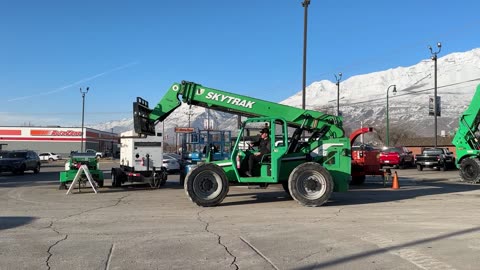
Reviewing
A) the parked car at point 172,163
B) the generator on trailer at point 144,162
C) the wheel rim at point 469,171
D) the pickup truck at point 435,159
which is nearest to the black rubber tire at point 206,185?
the generator on trailer at point 144,162

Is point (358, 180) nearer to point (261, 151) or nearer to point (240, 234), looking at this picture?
point (261, 151)

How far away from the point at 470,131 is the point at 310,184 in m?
13.1

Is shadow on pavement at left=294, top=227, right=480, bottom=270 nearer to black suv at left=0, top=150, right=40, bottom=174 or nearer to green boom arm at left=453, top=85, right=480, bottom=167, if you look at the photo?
green boom arm at left=453, top=85, right=480, bottom=167

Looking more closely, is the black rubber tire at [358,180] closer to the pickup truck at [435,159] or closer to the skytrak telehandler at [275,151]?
the skytrak telehandler at [275,151]

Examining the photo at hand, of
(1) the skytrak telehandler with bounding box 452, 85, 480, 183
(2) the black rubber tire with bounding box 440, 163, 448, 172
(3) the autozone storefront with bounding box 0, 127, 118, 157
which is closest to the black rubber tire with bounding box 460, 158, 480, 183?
(1) the skytrak telehandler with bounding box 452, 85, 480, 183

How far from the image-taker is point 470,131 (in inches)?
892

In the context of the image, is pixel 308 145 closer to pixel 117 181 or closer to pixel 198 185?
pixel 198 185

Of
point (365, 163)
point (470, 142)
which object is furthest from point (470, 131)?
point (365, 163)

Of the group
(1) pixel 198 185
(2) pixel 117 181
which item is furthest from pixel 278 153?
(2) pixel 117 181

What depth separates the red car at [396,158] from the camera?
37022 millimetres

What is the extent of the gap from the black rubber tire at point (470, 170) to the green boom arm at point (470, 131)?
0.36 m

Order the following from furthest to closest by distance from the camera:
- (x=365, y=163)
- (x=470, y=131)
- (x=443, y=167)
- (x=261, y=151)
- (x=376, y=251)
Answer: (x=443, y=167) → (x=470, y=131) → (x=365, y=163) → (x=261, y=151) → (x=376, y=251)

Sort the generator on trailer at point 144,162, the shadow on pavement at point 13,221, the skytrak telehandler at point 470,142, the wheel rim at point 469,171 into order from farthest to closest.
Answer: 1. the wheel rim at point 469,171
2. the skytrak telehandler at point 470,142
3. the generator on trailer at point 144,162
4. the shadow on pavement at point 13,221

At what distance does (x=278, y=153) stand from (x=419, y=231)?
5.07m
